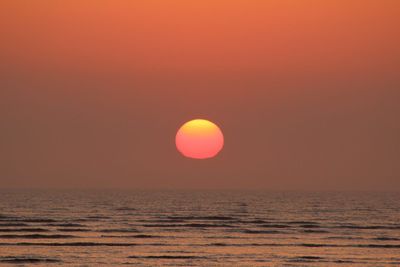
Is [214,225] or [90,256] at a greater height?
[214,225]

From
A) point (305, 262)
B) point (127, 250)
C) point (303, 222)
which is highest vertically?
point (303, 222)

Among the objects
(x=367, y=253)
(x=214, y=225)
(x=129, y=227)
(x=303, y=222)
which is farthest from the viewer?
(x=303, y=222)

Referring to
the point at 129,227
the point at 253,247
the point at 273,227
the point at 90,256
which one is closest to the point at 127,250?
the point at 90,256

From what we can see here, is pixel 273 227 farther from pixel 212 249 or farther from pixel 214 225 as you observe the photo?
pixel 212 249

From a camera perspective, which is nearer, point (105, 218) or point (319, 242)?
point (319, 242)

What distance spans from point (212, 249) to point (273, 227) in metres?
26.1

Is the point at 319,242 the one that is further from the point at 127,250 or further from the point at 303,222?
the point at 303,222

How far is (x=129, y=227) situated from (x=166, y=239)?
14.6 m

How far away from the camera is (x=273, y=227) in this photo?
84.6 meters

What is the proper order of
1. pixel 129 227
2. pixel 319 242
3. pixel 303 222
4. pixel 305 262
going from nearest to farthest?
pixel 305 262 < pixel 319 242 < pixel 129 227 < pixel 303 222

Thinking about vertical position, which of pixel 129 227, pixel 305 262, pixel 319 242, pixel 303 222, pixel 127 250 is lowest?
pixel 305 262

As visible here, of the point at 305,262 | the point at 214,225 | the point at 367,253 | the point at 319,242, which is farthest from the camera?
the point at 214,225

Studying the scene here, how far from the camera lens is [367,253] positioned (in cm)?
5781

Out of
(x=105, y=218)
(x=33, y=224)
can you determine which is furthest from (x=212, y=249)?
(x=105, y=218)
